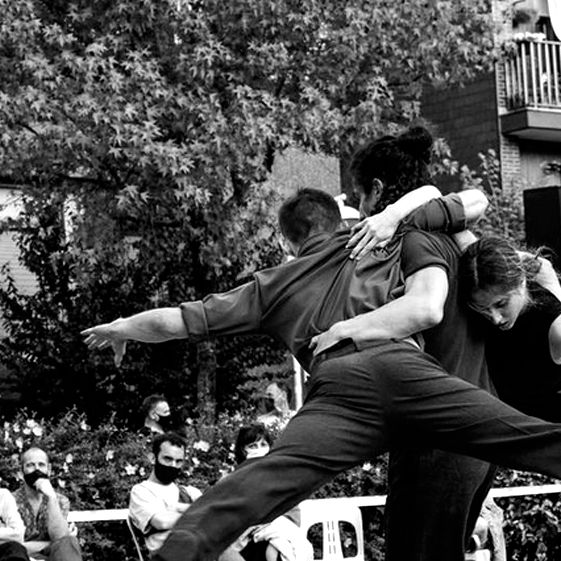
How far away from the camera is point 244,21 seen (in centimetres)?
1614

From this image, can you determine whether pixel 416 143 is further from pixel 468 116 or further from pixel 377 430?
pixel 468 116

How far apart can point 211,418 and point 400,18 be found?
489 centimetres

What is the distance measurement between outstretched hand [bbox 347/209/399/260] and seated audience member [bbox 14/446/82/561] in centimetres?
450

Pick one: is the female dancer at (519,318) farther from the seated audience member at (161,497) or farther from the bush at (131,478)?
the bush at (131,478)

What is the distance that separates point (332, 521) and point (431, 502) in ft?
19.6

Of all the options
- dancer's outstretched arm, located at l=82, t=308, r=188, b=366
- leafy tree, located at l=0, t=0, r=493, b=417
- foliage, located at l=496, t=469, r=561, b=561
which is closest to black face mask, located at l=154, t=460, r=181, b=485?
foliage, located at l=496, t=469, r=561, b=561

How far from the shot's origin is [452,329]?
6352 mm

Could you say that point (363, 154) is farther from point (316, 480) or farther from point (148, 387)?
point (148, 387)

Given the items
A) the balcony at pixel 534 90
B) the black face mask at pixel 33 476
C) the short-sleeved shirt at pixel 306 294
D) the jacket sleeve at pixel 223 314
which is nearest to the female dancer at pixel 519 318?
the short-sleeved shirt at pixel 306 294

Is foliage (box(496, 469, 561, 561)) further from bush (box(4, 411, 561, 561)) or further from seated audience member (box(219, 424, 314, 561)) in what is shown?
seated audience member (box(219, 424, 314, 561))

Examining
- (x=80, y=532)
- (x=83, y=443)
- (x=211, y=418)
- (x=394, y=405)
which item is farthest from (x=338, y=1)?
(x=394, y=405)

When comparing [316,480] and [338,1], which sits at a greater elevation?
[338,1]

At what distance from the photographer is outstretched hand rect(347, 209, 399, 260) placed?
621 centimetres

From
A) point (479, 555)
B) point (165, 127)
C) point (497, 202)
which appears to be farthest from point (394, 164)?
point (497, 202)
